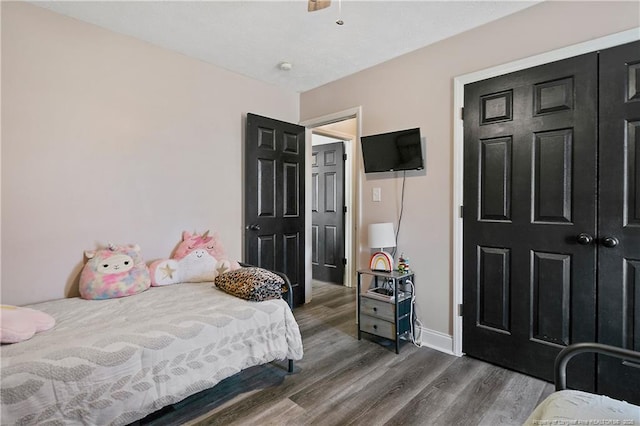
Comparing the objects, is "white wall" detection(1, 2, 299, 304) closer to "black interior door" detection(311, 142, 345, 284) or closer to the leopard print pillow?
the leopard print pillow

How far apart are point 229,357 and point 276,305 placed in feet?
1.46

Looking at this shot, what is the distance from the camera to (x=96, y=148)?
238 cm

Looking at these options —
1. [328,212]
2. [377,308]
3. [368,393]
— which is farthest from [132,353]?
[328,212]

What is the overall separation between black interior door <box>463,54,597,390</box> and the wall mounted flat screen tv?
0.40m

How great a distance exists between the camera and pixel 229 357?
6.33 feet

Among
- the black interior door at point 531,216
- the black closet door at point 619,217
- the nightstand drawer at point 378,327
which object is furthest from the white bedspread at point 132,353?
the black closet door at point 619,217

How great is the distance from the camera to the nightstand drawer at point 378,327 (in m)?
2.62

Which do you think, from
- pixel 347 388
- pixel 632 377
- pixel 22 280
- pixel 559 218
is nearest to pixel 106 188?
pixel 22 280

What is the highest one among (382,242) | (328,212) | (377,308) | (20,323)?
(328,212)

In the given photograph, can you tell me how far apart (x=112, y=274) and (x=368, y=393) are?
1.94 metres

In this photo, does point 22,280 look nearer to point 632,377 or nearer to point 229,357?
point 229,357

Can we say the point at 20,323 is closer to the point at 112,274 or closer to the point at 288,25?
the point at 112,274

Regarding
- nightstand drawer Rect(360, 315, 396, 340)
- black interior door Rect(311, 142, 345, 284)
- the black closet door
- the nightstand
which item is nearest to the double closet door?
the black closet door

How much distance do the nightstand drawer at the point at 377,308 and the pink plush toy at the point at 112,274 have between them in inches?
69.9
